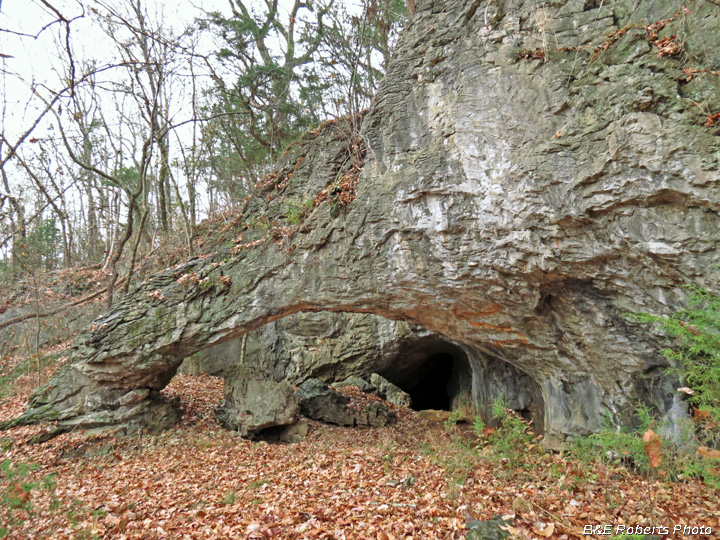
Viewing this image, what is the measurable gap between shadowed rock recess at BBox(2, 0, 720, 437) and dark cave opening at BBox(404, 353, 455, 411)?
5193 mm

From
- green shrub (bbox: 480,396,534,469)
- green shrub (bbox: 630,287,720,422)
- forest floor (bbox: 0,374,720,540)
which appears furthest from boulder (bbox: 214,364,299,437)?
green shrub (bbox: 630,287,720,422)

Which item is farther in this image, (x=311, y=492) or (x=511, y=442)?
(x=511, y=442)

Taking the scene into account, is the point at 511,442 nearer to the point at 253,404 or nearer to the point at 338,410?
the point at 338,410

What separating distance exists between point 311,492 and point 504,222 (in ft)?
15.3

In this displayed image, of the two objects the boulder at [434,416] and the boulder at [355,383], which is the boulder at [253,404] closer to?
the boulder at [355,383]

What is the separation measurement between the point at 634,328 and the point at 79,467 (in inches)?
374

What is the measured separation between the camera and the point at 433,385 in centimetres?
1608

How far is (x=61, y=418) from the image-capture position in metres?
8.27

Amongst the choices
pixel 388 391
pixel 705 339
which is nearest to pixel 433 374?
pixel 388 391

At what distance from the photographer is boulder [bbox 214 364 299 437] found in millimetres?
8648

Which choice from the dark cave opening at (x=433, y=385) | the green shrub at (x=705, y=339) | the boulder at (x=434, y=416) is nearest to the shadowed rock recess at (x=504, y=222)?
the green shrub at (x=705, y=339)

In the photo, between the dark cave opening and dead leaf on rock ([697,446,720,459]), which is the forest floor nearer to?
dead leaf on rock ([697,446,720,459])

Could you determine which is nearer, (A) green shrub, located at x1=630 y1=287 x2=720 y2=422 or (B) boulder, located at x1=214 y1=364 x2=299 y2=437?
(A) green shrub, located at x1=630 y1=287 x2=720 y2=422

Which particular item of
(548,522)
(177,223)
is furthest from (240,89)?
(548,522)
